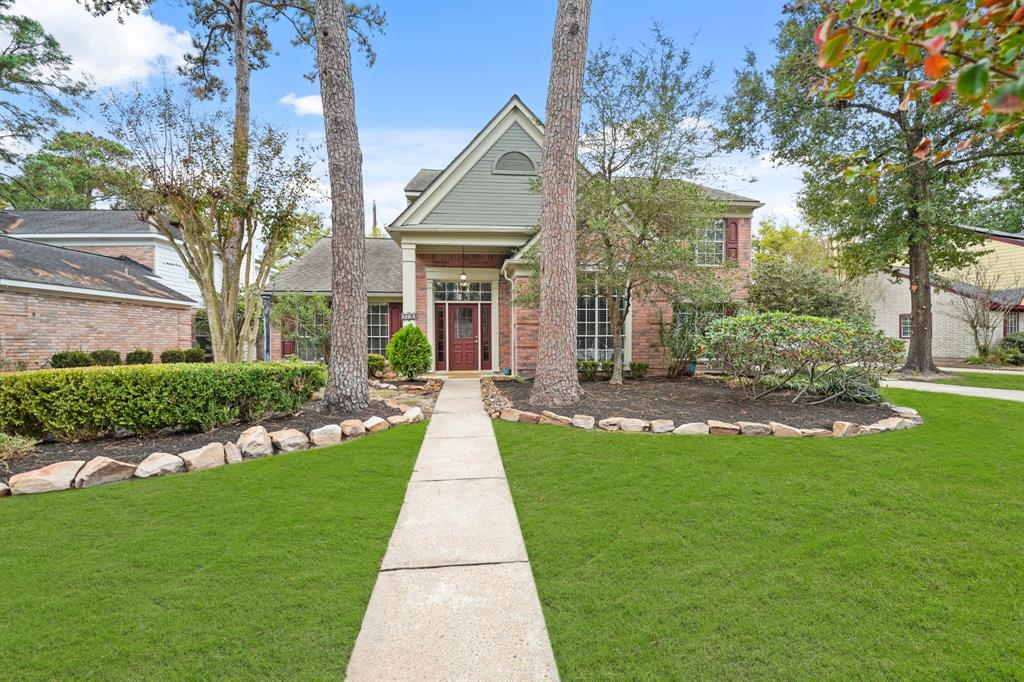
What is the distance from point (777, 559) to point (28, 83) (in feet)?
82.8

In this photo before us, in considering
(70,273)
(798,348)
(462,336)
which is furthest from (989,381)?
(70,273)

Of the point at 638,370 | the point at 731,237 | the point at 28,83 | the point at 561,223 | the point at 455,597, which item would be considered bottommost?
the point at 455,597

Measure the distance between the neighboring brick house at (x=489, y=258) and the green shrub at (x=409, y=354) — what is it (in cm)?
98

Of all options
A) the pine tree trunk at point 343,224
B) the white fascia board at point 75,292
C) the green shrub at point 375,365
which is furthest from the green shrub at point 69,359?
the pine tree trunk at point 343,224

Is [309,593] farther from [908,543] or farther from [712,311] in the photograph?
[712,311]

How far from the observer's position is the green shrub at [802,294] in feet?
40.3

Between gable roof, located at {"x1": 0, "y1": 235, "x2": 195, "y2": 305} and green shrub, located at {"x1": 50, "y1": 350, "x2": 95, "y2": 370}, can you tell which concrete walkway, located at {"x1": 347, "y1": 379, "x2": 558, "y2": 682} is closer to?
green shrub, located at {"x1": 50, "y1": 350, "x2": 95, "y2": 370}

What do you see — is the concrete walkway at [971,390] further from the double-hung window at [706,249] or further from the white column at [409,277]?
the white column at [409,277]

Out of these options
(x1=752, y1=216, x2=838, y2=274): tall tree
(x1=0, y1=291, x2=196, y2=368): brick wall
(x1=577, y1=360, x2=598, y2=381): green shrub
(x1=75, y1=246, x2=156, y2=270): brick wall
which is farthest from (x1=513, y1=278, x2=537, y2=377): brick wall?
(x1=752, y1=216, x2=838, y2=274): tall tree

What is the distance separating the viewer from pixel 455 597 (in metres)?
2.46

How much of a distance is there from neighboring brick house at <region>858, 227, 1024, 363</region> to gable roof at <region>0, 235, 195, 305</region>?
2636cm

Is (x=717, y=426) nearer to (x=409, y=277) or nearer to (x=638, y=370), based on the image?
(x=638, y=370)

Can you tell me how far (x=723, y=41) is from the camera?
981 centimetres

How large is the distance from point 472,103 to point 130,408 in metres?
12.5
